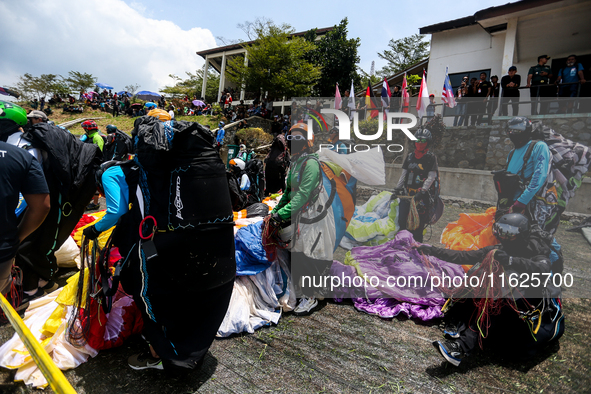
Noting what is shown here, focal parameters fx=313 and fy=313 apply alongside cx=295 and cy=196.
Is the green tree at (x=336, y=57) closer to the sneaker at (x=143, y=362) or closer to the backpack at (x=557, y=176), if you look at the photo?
the backpack at (x=557, y=176)

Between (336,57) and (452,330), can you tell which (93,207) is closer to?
(452,330)

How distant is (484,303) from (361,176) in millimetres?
1727

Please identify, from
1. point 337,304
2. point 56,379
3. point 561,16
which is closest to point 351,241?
point 337,304

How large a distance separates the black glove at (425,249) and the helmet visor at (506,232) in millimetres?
686

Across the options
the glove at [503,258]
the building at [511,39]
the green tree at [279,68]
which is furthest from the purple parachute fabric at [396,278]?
the green tree at [279,68]

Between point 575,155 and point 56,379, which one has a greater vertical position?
point 575,155

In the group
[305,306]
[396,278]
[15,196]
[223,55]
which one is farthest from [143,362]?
[223,55]

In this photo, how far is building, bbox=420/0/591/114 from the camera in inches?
343

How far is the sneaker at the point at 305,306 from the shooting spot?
10.6 feet

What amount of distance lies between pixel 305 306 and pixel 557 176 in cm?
261

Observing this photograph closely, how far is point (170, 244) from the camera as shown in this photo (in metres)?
1.96

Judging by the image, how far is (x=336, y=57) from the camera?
19.9 meters

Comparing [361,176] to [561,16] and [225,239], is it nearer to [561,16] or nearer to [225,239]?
[225,239]

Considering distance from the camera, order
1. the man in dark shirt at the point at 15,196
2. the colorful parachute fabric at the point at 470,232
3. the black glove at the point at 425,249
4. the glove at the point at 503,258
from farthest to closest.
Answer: the black glove at the point at 425,249
the colorful parachute fabric at the point at 470,232
the glove at the point at 503,258
the man in dark shirt at the point at 15,196
